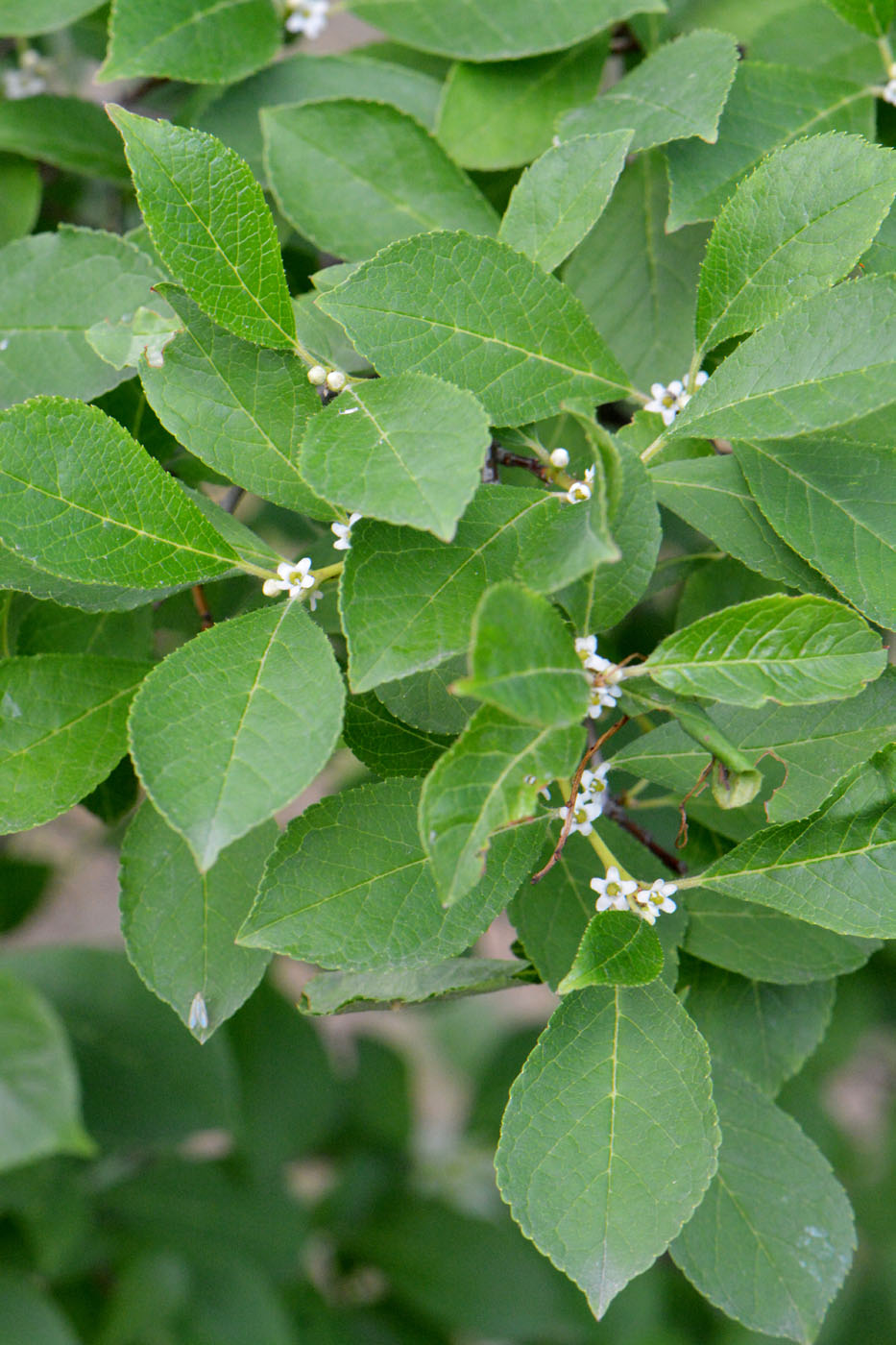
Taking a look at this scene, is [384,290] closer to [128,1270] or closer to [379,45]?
[379,45]

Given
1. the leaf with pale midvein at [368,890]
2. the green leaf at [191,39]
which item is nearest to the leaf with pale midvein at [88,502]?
the leaf with pale midvein at [368,890]

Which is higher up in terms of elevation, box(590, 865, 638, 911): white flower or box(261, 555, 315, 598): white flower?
box(261, 555, 315, 598): white flower

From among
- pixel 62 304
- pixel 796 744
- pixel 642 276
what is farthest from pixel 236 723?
pixel 642 276

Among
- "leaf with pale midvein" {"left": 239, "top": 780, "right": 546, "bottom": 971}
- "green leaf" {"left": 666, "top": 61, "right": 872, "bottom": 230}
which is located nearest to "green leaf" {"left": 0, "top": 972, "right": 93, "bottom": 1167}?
"leaf with pale midvein" {"left": 239, "top": 780, "right": 546, "bottom": 971}

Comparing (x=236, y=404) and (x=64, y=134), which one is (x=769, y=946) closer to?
(x=236, y=404)

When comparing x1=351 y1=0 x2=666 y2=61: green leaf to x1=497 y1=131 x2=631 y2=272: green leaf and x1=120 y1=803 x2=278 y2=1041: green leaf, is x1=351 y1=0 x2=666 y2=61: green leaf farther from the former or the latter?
x1=120 y1=803 x2=278 y2=1041: green leaf
